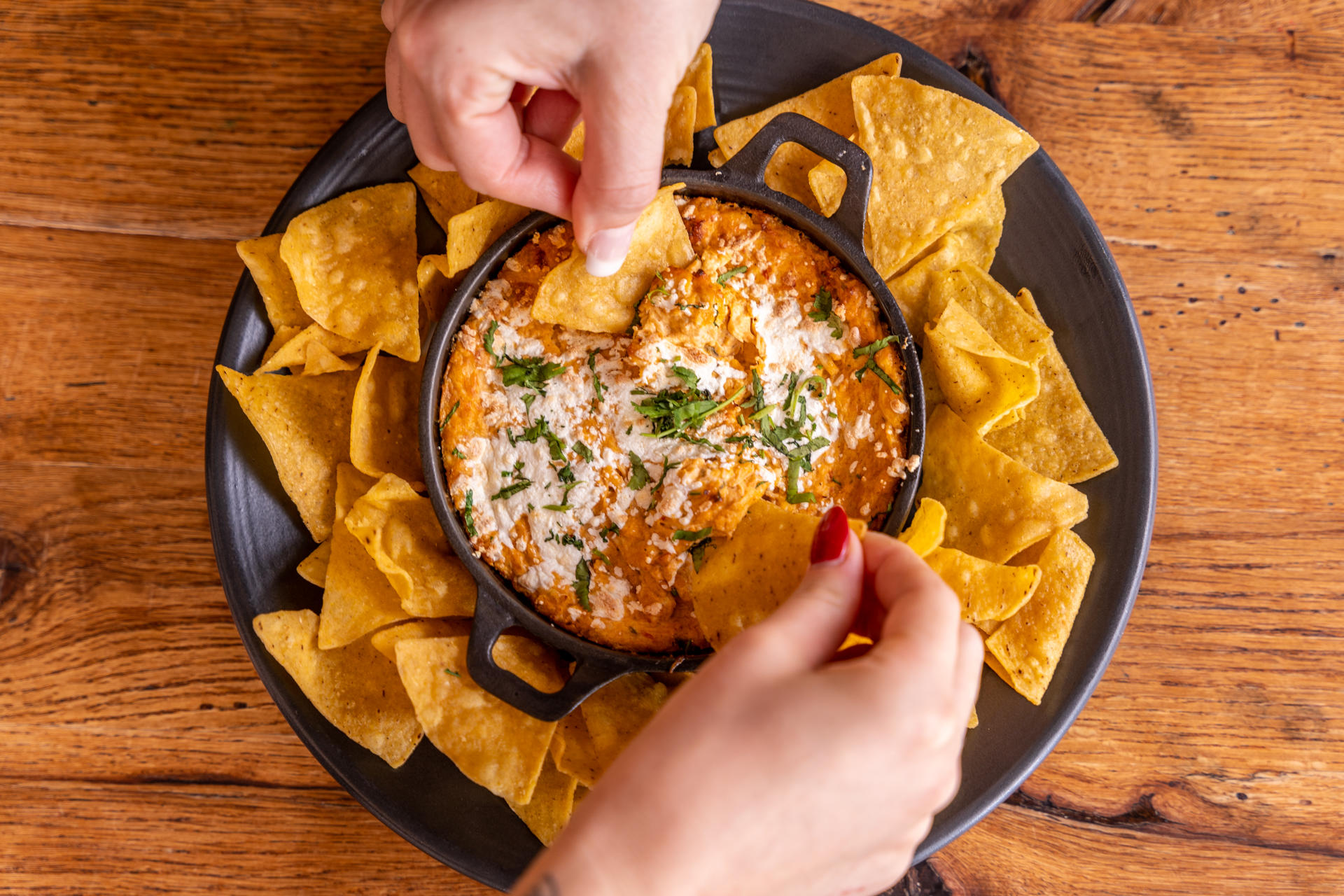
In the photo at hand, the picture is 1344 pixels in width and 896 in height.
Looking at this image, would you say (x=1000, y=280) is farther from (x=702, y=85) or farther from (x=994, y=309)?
(x=702, y=85)

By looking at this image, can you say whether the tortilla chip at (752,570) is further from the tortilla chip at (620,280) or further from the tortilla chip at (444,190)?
the tortilla chip at (444,190)

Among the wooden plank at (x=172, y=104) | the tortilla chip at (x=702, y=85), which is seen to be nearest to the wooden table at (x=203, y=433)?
the wooden plank at (x=172, y=104)

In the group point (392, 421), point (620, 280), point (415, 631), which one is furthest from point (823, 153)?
point (415, 631)

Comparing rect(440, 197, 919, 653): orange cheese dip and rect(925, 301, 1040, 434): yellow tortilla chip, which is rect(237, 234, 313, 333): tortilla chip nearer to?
rect(440, 197, 919, 653): orange cheese dip

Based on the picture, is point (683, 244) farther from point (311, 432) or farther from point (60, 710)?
point (60, 710)

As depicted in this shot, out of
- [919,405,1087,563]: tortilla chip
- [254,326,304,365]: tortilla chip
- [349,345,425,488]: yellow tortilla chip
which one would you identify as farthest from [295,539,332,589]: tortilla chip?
[919,405,1087,563]: tortilla chip

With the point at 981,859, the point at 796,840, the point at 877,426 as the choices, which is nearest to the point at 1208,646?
the point at 981,859
